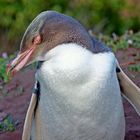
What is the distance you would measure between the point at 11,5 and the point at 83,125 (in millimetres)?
6294

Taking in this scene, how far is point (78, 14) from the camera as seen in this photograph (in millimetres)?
10250

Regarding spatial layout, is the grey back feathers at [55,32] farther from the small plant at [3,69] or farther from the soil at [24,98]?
the small plant at [3,69]

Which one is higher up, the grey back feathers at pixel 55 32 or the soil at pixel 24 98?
the grey back feathers at pixel 55 32

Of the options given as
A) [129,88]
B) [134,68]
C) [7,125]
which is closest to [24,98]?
[7,125]

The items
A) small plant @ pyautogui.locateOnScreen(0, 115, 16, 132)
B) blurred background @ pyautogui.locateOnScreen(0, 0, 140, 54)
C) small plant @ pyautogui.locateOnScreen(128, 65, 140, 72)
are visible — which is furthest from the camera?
blurred background @ pyautogui.locateOnScreen(0, 0, 140, 54)

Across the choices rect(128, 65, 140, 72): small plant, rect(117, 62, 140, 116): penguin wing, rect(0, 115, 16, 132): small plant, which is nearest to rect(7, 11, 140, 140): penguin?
rect(117, 62, 140, 116): penguin wing

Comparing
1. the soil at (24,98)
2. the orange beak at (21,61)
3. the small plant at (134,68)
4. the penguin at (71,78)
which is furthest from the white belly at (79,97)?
the small plant at (134,68)

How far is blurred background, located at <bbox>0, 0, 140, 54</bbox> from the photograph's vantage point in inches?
403

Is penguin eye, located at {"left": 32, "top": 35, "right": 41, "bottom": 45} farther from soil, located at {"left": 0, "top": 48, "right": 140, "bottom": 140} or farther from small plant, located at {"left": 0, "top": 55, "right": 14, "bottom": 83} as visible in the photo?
small plant, located at {"left": 0, "top": 55, "right": 14, "bottom": 83}

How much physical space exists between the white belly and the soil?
0.74 m

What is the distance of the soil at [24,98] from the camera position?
5.18m

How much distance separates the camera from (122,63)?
20.3ft

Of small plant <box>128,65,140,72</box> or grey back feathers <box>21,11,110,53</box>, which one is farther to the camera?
small plant <box>128,65,140,72</box>

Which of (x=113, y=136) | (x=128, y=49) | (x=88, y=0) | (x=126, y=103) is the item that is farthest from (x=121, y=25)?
(x=113, y=136)
